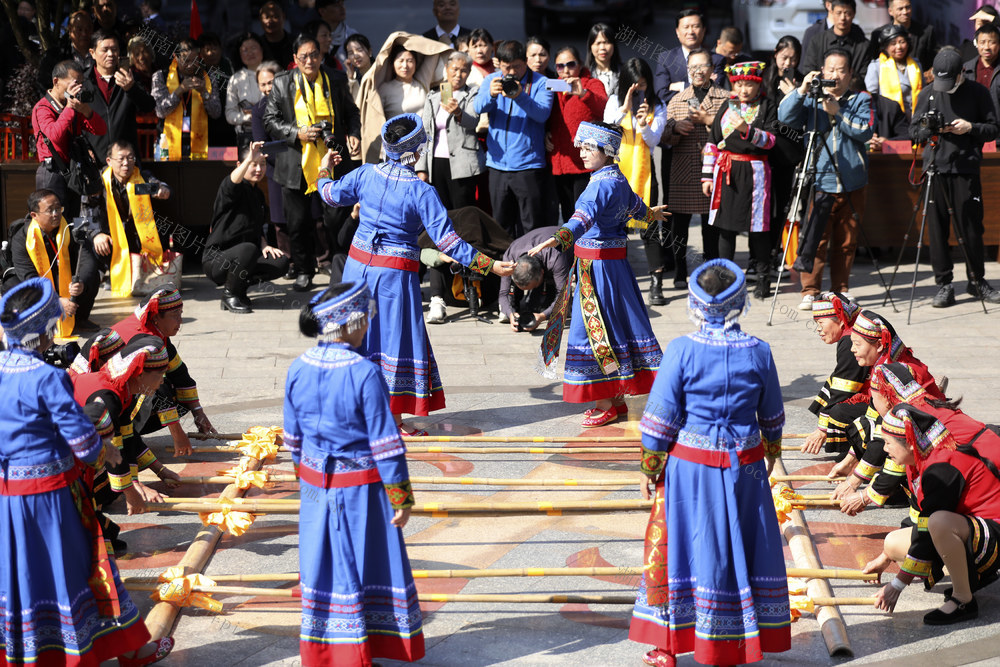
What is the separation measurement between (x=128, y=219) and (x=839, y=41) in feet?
19.9

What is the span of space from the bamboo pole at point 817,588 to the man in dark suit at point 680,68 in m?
4.98

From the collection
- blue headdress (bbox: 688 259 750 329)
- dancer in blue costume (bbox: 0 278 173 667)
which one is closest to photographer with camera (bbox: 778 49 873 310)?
blue headdress (bbox: 688 259 750 329)

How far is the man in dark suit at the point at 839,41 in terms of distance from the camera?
34.8ft

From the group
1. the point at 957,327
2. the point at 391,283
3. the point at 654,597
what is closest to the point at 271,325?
the point at 391,283

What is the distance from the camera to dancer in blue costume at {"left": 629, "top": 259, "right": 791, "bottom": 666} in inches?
164

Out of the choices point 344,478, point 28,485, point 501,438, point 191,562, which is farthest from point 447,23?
point 28,485

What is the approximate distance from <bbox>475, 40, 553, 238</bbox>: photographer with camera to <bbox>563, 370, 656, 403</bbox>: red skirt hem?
279cm

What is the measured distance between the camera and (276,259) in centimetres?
966

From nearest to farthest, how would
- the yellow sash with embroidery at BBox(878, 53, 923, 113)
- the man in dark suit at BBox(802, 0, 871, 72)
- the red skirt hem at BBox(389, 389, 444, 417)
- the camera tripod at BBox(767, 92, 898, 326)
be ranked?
the red skirt hem at BBox(389, 389, 444, 417), the camera tripod at BBox(767, 92, 898, 326), the man in dark suit at BBox(802, 0, 871, 72), the yellow sash with embroidery at BBox(878, 53, 923, 113)

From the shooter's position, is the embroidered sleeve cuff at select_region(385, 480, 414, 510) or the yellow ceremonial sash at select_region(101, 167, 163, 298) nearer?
the embroidered sleeve cuff at select_region(385, 480, 414, 510)

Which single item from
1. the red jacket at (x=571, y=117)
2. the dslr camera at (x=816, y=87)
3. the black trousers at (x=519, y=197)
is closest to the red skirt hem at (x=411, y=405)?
the black trousers at (x=519, y=197)

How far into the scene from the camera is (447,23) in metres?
10.6

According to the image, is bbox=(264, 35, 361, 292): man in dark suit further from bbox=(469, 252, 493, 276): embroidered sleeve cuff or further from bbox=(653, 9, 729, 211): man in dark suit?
bbox=(469, 252, 493, 276): embroidered sleeve cuff

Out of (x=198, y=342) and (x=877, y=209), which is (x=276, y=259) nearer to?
(x=198, y=342)
